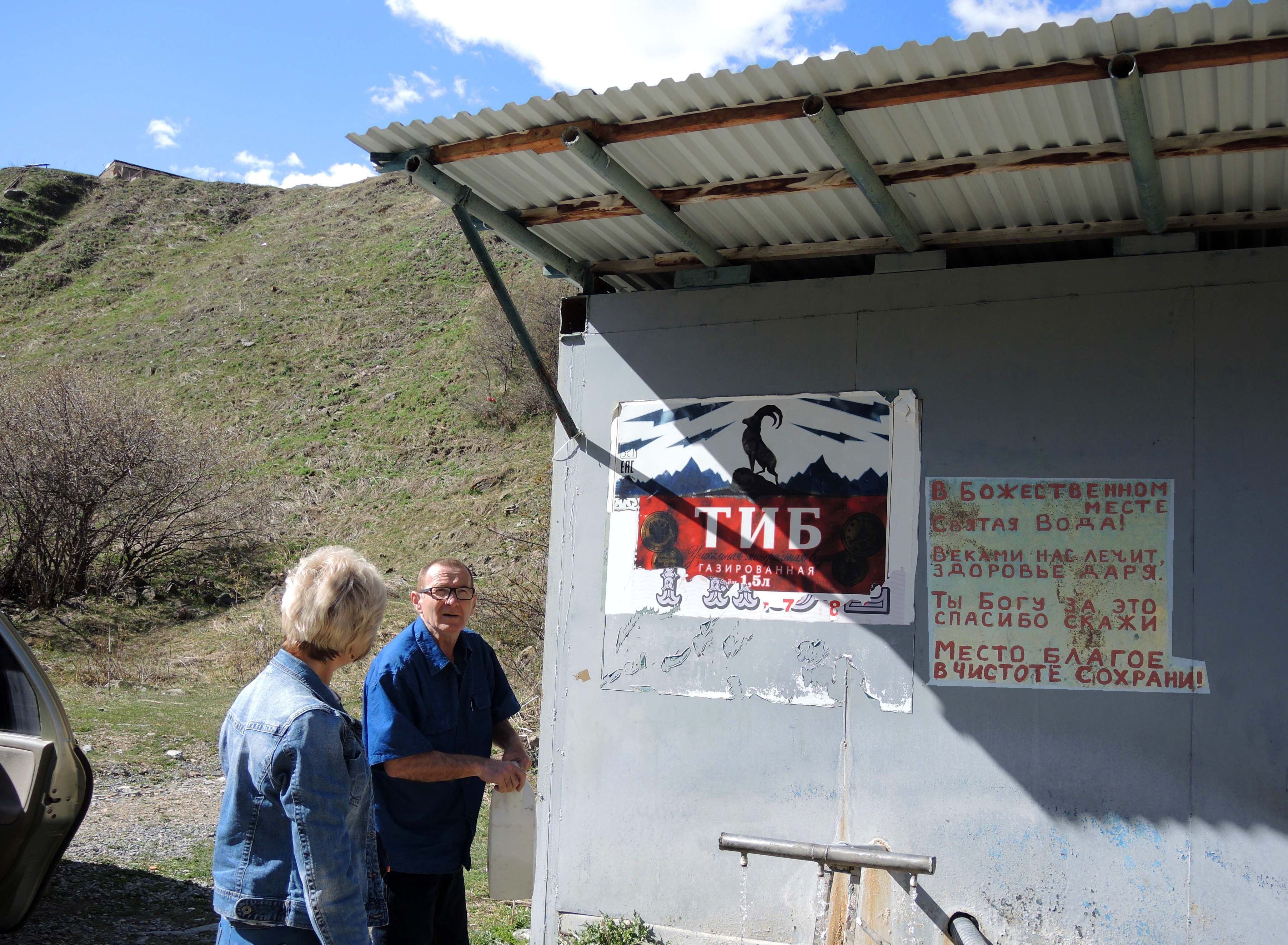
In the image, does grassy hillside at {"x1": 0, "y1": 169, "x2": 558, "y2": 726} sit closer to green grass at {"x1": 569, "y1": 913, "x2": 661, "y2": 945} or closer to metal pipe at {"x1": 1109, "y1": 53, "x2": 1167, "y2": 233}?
green grass at {"x1": 569, "y1": 913, "x2": 661, "y2": 945}

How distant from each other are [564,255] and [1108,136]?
2.71 m

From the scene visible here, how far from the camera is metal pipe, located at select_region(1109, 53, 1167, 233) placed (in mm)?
3080

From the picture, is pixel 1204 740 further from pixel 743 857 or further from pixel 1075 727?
pixel 743 857

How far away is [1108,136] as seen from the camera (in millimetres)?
3723

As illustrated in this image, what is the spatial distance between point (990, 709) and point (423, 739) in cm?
242

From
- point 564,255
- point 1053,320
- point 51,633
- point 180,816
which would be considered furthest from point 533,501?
point 1053,320

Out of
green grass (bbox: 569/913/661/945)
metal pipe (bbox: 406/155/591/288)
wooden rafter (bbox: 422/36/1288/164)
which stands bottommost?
green grass (bbox: 569/913/661/945)

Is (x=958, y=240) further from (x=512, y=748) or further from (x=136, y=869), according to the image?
(x=136, y=869)

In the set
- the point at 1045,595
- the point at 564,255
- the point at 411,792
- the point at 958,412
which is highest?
the point at 564,255

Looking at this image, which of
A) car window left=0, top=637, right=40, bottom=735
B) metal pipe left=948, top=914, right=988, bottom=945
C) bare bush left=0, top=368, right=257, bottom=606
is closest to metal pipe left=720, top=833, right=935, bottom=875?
metal pipe left=948, top=914, right=988, bottom=945

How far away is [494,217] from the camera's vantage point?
15.5 ft

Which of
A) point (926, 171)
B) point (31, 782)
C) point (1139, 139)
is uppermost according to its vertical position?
point (926, 171)

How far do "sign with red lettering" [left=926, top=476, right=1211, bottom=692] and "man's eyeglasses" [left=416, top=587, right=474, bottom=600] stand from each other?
2071 mm

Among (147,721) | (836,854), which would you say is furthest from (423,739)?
(147,721)
